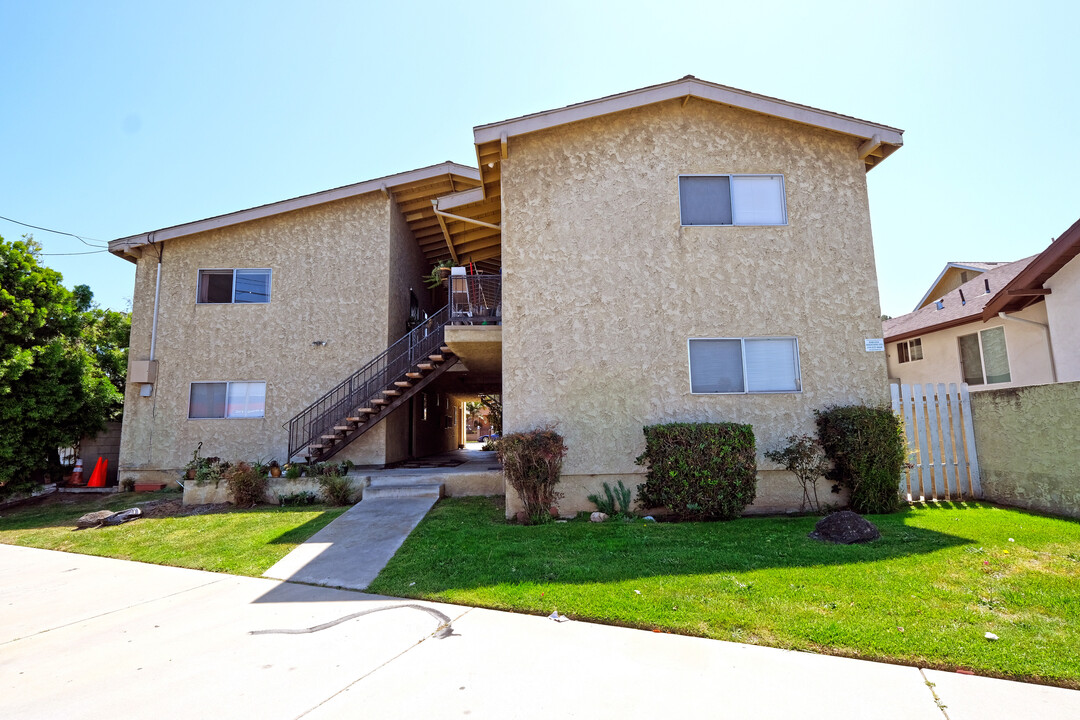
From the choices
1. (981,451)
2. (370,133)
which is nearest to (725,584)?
(981,451)

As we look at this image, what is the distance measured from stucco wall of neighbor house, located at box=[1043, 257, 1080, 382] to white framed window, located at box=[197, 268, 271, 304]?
17.3 meters

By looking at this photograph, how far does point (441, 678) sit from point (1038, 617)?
4.26 metres

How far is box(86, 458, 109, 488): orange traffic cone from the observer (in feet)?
44.5

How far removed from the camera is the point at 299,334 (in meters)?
13.4

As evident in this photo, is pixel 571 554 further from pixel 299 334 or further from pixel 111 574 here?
pixel 299 334

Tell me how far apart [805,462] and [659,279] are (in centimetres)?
368

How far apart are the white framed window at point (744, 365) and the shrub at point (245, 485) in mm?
8659

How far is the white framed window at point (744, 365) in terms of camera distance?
889 centimetres

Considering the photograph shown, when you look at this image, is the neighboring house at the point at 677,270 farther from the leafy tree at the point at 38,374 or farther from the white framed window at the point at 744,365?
the leafy tree at the point at 38,374

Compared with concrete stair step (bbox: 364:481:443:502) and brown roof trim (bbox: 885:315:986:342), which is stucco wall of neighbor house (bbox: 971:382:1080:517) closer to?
brown roof trim (bbox: 885:315:986:342)

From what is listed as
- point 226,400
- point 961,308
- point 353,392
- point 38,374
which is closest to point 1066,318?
point 961,308

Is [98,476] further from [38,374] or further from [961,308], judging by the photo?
[961,308]

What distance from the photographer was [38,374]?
12438 millimetres

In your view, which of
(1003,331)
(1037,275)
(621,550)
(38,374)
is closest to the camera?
(621,550)
